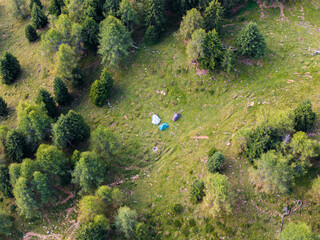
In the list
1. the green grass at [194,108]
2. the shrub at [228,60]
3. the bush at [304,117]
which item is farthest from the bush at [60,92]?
the bush at [304,117]

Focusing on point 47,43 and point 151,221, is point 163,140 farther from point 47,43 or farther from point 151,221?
point 47,43

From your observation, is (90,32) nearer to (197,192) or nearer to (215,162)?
(215,162)

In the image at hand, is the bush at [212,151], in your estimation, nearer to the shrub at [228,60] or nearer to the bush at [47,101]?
the shrub at [228,60]

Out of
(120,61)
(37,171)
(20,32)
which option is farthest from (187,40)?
(20,32)

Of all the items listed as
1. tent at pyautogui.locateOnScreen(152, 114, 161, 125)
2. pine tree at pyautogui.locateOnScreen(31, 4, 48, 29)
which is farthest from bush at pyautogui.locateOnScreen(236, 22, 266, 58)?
pine tree at pyautogui.locateOnScreen(31, 4, 48, 29)

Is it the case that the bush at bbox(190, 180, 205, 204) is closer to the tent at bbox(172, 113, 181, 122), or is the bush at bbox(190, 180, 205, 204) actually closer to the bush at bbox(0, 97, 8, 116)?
the tent at bbox(172, 113, 181, 122)

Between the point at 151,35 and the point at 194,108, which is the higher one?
the point at 151,35

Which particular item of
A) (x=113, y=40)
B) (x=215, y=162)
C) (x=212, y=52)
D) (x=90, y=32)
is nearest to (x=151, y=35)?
(x=113, y=40)
